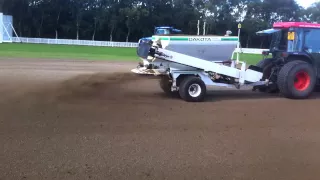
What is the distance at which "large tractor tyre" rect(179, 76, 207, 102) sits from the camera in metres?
12.0

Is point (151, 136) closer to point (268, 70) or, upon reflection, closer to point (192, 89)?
point (192, 89)

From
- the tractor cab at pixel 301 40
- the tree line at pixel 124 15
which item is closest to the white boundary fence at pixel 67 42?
the tree line at pixel 124 15

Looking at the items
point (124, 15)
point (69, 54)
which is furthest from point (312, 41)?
point (124, 15)

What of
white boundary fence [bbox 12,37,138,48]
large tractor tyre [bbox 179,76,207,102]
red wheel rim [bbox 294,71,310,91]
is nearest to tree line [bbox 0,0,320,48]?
white boundary fence [bbox 12,37,138,48]

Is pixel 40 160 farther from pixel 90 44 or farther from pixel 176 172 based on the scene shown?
pixel 90 44

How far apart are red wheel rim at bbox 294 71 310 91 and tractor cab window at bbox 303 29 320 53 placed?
0.77 m

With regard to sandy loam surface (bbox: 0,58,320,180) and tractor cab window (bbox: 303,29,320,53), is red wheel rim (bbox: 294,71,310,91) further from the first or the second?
tractor cab window (bbox: 303,29,320,53)

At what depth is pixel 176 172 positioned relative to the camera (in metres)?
5.78

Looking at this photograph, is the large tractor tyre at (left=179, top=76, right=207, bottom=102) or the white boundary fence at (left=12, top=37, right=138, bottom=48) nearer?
the large tractor tyre at (left=179, top=76, right=207, bottom=102)

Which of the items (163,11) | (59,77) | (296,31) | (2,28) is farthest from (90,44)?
(296,31)

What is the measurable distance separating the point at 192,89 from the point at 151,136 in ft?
15.4

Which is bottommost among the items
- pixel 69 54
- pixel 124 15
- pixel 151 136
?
pixel 69 54

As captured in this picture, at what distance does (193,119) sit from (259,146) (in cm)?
237

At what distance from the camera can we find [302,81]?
13297mm
